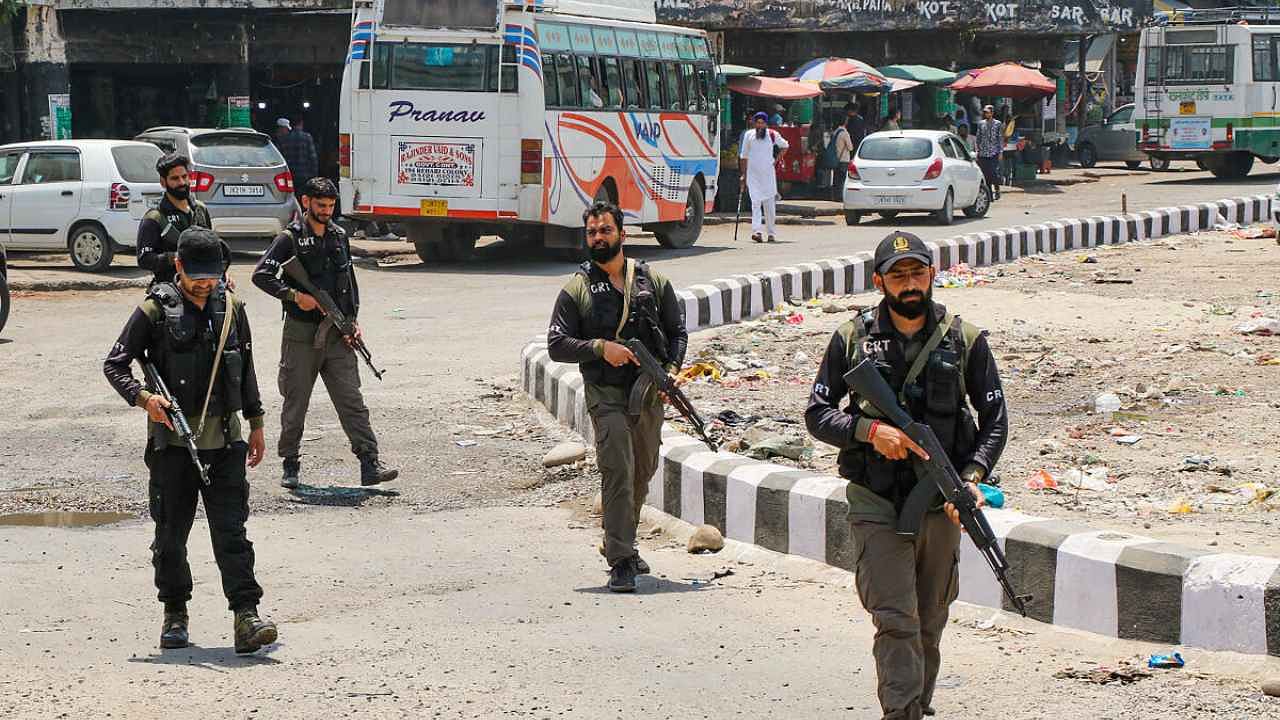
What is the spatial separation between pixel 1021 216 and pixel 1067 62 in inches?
844

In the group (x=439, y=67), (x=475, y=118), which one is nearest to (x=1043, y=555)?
(x=475, y=118)

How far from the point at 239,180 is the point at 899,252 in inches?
747

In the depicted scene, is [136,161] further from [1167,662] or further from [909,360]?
[909,360]

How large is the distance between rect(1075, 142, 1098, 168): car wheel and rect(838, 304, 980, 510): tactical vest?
39516mm

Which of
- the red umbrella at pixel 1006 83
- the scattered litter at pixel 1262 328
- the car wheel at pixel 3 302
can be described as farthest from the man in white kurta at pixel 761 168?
the red umbrella at pixel 1006 83

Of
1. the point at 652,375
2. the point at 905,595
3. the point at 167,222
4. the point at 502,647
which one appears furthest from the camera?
the point at 167,222

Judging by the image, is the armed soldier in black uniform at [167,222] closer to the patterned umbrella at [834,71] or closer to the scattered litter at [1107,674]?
the scattered litter at [1107,674]

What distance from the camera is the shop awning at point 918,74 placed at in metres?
36.7

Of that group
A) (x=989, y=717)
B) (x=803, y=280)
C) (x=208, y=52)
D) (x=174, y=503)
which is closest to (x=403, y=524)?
(x=174, y=503)

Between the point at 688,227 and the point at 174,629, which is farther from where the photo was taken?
the point at 688,227

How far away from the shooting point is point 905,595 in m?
5.25

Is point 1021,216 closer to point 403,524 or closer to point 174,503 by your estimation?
point 403,524

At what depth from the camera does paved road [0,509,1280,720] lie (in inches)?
231

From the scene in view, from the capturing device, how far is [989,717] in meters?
5.77
